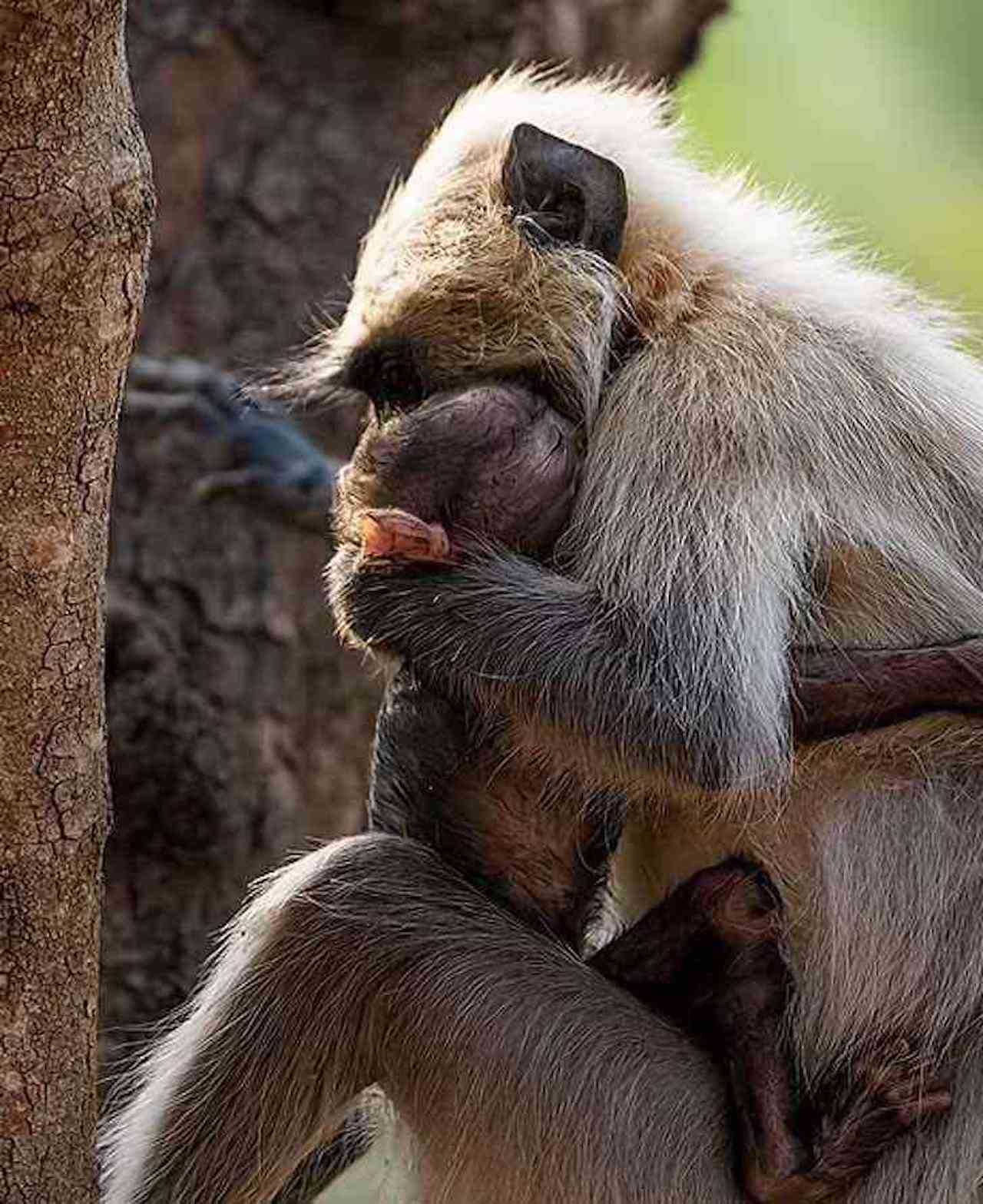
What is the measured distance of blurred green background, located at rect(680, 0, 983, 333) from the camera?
404cm

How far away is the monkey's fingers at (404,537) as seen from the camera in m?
2.84

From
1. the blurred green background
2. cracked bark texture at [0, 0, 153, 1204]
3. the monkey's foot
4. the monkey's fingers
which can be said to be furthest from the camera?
the blurred green background

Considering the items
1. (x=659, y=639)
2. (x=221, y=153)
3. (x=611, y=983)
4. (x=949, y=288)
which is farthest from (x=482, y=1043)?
(x=221, y=153)

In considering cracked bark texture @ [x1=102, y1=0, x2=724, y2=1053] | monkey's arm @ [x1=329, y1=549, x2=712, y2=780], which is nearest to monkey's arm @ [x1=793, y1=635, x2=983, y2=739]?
monkey's arm @ [x1=329, y1=549, x2=712, y2=780]

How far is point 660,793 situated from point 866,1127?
46 cm

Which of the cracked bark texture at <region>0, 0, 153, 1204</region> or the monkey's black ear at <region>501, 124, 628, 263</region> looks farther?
the monkey's black ear at <region>501, 124, 628, 263</region>

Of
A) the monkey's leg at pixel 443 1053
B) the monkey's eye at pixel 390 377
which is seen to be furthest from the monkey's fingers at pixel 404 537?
the monkey's leg at pixel 443 1053

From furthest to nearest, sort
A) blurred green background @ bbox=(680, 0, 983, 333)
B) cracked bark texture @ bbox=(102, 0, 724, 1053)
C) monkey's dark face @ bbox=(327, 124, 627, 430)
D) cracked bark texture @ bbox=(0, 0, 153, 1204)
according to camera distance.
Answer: cracked bark texture @ bbox=(102, 0, 724, 1053) < blurred green background @ bbox=(680, 0, 983, 333) < monkey's dark face @ bbox=(327, 124, 627, 430) < cracked bark texture @ bbox=(0, 0, 153, 1204)

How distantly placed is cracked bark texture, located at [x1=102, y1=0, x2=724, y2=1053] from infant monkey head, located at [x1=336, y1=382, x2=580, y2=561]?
1899 millimetres

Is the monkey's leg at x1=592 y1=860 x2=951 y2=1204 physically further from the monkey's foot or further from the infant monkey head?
the infant monkey head

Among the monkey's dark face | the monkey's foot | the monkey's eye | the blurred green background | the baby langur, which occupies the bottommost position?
the monkey's foot

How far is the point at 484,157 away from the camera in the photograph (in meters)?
3.17

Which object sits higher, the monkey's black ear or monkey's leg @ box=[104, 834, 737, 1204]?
the monkey's black ear

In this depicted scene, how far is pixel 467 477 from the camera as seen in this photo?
287 cm
